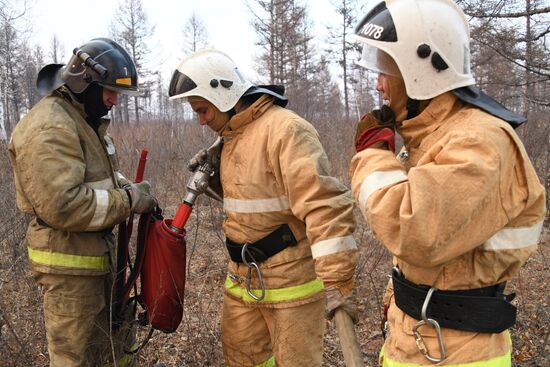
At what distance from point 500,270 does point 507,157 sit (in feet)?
1.30

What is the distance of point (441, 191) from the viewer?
1319 mm

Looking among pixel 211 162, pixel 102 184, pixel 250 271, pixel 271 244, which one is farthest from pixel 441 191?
pixel 102 184

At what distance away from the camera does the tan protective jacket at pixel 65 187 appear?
7.52 feet

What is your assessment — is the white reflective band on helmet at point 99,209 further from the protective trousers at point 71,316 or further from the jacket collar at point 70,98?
the jacket collar at point 70,98

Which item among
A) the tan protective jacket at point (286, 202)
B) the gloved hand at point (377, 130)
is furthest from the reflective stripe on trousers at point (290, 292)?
the gloved hand at point (377, 130)

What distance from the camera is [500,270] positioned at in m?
1.49

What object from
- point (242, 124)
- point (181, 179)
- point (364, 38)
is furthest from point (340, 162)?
point (364, 38)

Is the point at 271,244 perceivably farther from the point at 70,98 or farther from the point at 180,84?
the point at 70,98

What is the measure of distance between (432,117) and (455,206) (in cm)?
41

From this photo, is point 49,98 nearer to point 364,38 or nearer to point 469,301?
point 364,38

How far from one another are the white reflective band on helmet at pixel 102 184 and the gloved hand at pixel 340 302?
1488 mm

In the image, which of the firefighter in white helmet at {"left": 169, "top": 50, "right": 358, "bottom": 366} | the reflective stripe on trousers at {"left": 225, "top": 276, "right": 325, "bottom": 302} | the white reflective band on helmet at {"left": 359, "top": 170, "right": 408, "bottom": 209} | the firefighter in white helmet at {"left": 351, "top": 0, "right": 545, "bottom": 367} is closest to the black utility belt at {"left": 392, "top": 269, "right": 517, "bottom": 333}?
the firefighter in white helmet at {"left": 351, "top": 0, "right": 545, "bottom": 367}

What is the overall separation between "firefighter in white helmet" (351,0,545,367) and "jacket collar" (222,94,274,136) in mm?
931

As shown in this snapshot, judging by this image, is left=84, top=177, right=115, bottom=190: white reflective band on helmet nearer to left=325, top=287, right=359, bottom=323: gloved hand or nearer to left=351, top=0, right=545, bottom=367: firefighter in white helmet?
left=325, top=287, right=359, bottom=323: gloved hand
